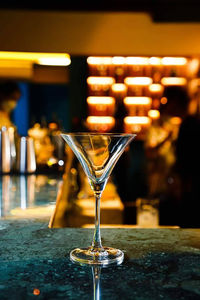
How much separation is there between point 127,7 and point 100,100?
10.1 feet

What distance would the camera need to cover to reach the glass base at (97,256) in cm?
79

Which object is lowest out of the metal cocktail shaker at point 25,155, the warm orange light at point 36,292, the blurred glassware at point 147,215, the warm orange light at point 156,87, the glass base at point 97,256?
the blurred glassware at point 147,215

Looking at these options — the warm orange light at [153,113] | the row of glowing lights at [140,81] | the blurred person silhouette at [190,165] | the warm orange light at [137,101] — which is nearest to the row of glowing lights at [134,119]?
the warm orange light at [153,113]

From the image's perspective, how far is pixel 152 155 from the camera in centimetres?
575

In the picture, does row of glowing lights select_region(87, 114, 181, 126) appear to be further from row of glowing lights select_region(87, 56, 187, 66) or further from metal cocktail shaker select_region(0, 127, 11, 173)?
metal cocktail shaker select_region(0, 127, 11, 173)

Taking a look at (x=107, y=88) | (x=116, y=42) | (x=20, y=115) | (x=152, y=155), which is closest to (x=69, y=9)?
(x=116, y=42)

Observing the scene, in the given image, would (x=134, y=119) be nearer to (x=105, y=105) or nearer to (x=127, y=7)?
(x=105, y=105)

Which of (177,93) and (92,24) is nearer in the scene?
(177,93)

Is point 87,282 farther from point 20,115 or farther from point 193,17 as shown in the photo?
point 20,115

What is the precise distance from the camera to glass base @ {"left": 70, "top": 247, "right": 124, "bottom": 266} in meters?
0.79

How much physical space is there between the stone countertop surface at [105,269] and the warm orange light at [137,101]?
7264 mm

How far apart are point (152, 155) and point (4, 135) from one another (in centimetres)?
337

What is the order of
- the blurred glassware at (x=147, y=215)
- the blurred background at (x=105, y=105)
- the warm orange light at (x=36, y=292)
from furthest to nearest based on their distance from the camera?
the blurred glassware at (x=147, y=215)
the blurred background at (x=105, y=105)
the warm orange light at (x=36, y=292)

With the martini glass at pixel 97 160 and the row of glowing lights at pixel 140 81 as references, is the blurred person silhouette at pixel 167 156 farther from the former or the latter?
the martini glass at pixel 97 160
